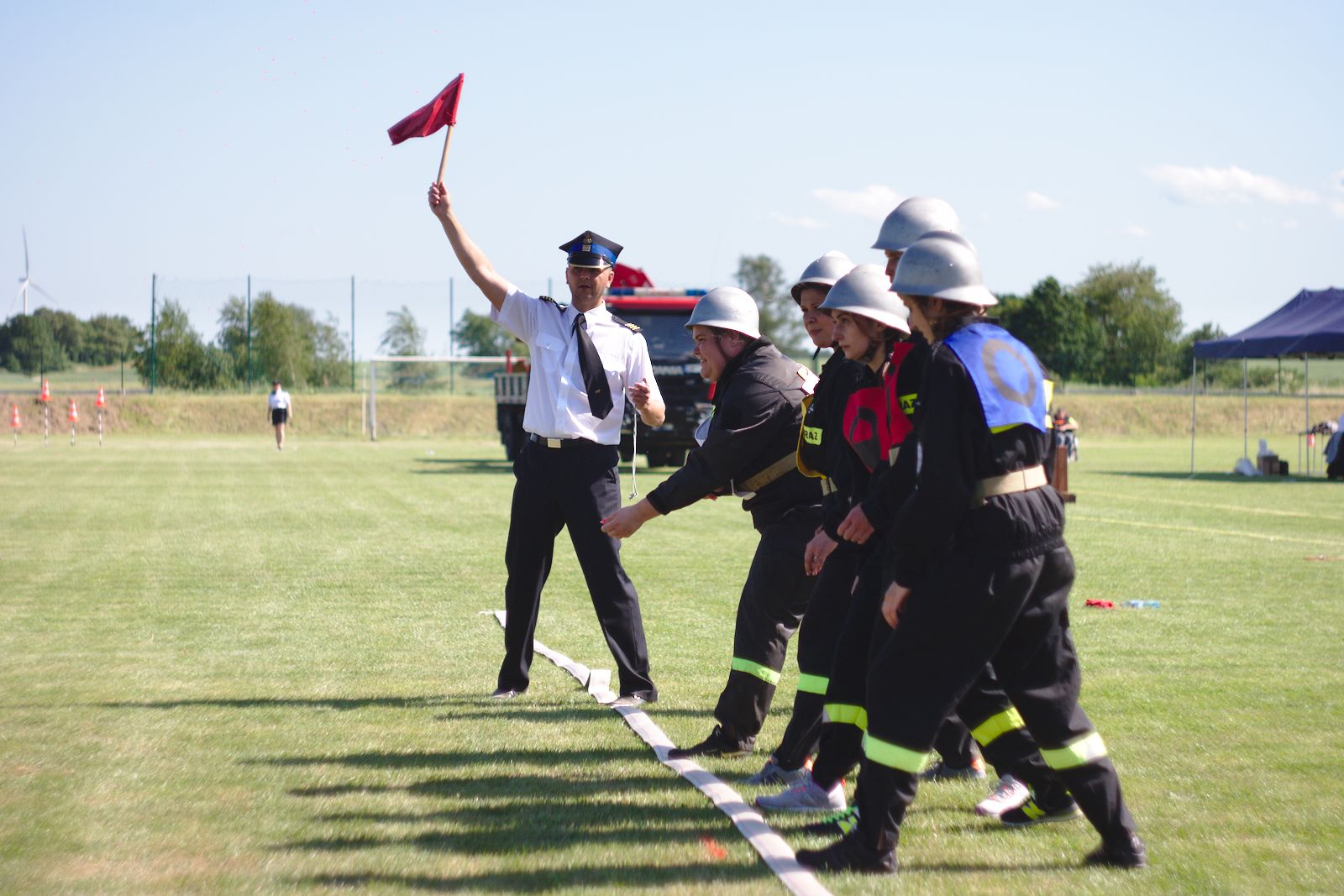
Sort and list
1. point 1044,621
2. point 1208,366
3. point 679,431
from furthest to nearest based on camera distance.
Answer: point 1208,366 < point 679,431 < point 1044,621

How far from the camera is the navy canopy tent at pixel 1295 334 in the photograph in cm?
2806

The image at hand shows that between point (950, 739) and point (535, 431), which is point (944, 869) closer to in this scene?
point (950, 739)

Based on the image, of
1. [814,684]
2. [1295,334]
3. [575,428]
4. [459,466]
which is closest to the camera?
[814,684]

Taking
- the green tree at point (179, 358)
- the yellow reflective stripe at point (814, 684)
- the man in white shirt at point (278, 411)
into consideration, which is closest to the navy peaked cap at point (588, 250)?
the yellow reflective stripe at point (814, 684)

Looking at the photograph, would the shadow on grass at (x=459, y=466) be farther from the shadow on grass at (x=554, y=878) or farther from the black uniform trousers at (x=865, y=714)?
the shadow on grass at (x=554, y=878)

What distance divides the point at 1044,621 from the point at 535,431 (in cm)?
325

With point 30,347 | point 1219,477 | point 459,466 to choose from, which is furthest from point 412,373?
point 1219,477

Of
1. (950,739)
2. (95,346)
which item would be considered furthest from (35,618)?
(95,346)

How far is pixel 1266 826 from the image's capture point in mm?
4855

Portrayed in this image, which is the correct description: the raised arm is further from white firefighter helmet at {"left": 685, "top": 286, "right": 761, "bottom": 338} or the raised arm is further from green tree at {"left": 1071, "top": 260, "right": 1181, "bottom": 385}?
green tree at {"left": 1071, "top": 260, "right": 1181, "bottom": 385}

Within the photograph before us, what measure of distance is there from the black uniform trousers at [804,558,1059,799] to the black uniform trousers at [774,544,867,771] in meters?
0.33

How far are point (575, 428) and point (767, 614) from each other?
5.00ft

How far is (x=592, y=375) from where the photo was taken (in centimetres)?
686

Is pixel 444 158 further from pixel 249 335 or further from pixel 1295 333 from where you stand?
pixel 249 335
